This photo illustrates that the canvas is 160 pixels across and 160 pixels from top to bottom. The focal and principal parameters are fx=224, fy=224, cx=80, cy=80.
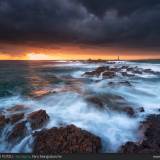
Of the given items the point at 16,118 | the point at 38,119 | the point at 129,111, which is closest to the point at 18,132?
the point at 38,119

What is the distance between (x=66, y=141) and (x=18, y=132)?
1402 millimetres

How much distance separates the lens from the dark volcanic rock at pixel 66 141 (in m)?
3.98

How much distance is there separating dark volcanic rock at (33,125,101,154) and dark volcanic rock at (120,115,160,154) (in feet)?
1.97

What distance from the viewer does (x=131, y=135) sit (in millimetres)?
4590

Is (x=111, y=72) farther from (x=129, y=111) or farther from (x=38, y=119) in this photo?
(x=38, y=119)

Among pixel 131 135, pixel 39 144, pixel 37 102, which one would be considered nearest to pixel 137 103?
pixel 131 135

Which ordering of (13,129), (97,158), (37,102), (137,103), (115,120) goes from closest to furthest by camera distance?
1. (97,158)
2. (13,129)
3. (115,120)
4. (137,103)
5. (37,102)

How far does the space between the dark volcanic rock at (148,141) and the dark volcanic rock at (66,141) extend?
601 mm

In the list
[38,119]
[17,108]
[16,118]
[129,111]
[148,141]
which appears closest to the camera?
[148,141]

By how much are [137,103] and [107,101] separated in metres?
0.96

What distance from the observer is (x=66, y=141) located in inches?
160

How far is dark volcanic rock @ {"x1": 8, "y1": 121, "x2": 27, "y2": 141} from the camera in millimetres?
4752

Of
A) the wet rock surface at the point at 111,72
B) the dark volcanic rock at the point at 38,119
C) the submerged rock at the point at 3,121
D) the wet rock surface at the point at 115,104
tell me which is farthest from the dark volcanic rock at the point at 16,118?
the wet rock surface at the point at 111,72

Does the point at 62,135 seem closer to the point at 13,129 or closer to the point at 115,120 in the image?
the point at 13,129
